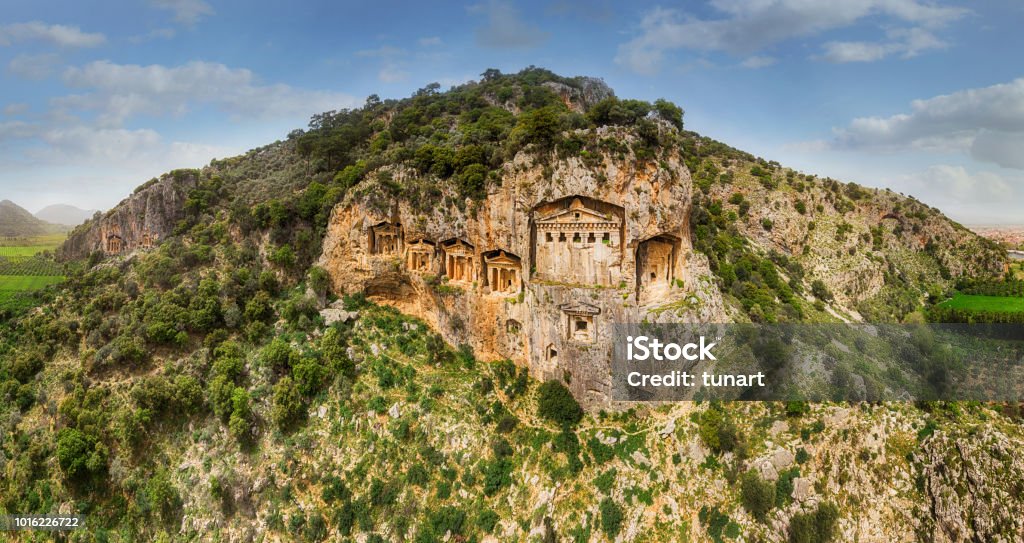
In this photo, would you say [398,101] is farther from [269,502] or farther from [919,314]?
[919,314]

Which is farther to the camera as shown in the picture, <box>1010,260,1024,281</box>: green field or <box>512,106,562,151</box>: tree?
<box>1010,260,1024,281</box>: green field

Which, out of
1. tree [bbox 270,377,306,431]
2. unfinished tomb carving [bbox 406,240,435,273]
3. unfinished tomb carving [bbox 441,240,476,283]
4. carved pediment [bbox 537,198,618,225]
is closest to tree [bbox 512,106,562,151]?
carved pediment [bbox 537,198,618,225]

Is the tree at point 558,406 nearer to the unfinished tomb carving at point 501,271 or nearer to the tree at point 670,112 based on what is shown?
the unfinished tomb carving at point 501,271

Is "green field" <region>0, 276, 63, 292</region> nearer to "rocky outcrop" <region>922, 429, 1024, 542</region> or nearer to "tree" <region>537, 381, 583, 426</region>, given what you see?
"tree" <region>537, 381, 583, 426</region>

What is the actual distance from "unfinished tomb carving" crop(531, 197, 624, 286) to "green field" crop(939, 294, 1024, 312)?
4229 centimetres

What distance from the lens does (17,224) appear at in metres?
97.2

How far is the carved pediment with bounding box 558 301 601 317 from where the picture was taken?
1241 inches

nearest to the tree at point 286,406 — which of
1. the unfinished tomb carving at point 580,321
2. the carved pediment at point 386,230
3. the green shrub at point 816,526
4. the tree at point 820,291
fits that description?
the carved pediment at point 386,230

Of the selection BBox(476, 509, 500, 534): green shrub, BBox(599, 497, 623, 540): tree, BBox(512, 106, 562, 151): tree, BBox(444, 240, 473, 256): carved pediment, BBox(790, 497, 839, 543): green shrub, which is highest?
BBox(512, 106, 562, 151): tree

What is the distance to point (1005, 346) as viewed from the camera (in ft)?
107

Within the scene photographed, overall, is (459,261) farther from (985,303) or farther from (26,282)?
(985,303)

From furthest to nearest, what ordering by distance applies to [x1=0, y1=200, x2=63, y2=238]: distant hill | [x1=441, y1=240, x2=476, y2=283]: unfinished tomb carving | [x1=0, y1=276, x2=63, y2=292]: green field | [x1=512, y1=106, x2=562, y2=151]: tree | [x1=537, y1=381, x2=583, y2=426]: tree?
[x1=0, y1=200, x2=63, y2=238]: distant hill < [x1=0, y1=276, x2=63, y2=292]: green field < [x1=441, y1=240, x2=476, y2=283]: unfinished tomb carving < [x1=512, y1=106, x2=562, y2=151]: tree < [x1=537, y1=381, x2=583, y2=426]: tree

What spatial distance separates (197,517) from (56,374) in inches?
677

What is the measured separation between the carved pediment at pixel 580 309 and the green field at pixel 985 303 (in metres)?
42.8
